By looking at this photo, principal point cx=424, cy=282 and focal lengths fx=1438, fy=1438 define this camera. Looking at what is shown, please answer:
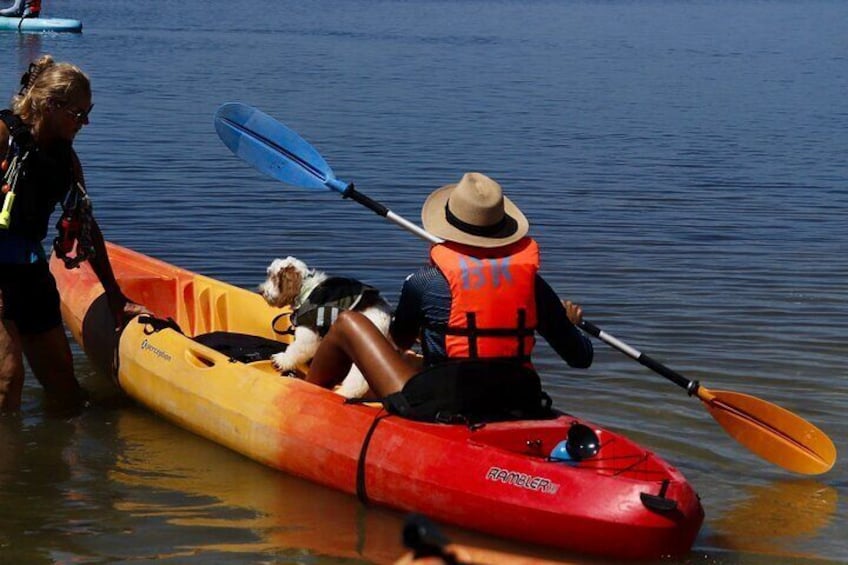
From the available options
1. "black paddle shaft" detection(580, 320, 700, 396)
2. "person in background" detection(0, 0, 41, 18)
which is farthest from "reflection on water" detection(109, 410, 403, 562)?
"person in background" detection(0, 0, 41, 18)

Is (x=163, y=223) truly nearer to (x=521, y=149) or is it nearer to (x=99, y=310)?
(x=99, y=310)

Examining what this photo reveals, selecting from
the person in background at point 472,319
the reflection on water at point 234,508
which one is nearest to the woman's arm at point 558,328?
the person in background at point 472,319

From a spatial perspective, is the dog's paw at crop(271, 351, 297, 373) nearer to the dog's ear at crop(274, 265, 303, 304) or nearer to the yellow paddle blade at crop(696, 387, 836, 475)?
the dog's ear at crop(274, 265, 303, 304)

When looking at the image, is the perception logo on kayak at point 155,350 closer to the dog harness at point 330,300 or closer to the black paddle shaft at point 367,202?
the dog harness at point 330,300

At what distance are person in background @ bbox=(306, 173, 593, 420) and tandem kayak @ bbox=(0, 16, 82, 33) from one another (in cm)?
2522

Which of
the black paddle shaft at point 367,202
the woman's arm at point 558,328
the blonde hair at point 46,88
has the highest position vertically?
the blonde hair at point 46,88

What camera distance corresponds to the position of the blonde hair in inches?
216

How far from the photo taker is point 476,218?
526 cm

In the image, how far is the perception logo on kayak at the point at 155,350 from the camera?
21.5 ft

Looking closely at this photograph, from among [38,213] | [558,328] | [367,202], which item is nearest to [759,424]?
[558,328]

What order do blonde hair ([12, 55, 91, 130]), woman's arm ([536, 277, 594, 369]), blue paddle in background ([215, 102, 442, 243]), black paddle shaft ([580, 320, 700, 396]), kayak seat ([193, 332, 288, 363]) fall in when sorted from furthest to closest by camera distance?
1. blue paddle in background ([215, 102, 442, 243])
2. kayak seat ([193, 332, 288, 363])
3. black paddle shaft ([580, 320, 700, 396])
4. blonde hair ([12, 55, 91, 130])
5. woman's arm ([536, 277, 594, 369])

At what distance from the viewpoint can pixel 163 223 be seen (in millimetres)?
11555

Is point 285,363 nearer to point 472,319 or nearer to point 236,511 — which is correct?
point 236,511

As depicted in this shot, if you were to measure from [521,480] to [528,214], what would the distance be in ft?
24.2
